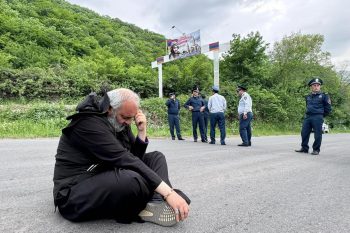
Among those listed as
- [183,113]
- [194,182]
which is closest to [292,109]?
[183,113]

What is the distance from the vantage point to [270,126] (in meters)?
23.0

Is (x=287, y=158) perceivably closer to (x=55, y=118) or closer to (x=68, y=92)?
(x=55, y=118)

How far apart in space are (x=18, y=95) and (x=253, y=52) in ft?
57.6

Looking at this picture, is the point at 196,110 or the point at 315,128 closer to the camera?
the point at 315,128

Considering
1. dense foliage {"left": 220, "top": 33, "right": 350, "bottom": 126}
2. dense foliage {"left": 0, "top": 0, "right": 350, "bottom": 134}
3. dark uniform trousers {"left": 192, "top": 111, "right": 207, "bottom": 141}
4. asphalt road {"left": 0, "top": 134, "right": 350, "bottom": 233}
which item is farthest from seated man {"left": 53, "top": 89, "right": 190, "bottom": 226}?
dense foliage {"left": 220, "top": 33, "right": 350, "bottom": 126}

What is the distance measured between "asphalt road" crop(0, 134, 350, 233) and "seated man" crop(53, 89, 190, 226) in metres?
0.14

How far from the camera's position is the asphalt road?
9.24 feet

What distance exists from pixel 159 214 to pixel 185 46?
18489 millimetres

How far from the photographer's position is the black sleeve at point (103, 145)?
261 centimetres

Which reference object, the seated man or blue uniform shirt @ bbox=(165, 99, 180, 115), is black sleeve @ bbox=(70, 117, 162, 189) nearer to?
the seated man

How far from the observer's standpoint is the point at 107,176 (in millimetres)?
2643

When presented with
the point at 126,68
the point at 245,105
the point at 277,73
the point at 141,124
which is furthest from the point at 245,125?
the point at 277,73

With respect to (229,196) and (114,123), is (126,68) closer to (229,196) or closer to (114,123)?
(229,196)

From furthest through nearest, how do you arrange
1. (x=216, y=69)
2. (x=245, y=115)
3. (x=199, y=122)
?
(x=216, y=69) → (x=199, y=122) → (x=245, y=115)
